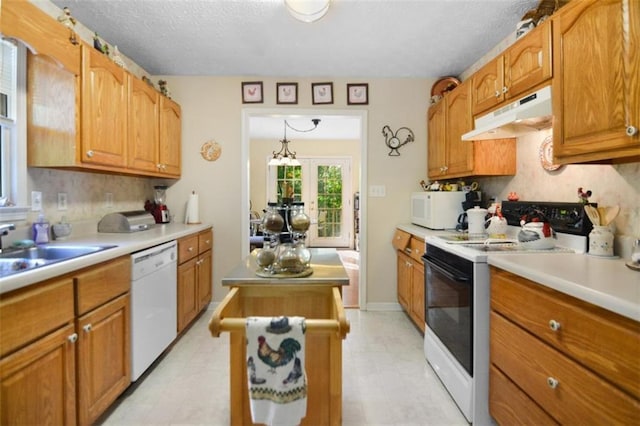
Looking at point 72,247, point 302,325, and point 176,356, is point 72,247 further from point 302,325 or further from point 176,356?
point 302,325

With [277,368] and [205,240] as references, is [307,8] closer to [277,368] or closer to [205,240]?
[277,368]

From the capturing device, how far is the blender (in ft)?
10.1

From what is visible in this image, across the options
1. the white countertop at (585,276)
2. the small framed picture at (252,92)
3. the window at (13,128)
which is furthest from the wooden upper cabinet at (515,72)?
the window at (13,128)

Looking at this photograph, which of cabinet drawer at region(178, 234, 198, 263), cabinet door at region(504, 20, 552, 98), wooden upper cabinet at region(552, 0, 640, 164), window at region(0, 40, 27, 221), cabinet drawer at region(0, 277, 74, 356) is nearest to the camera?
cabinet drawer at region(0, 277, 74, 356)

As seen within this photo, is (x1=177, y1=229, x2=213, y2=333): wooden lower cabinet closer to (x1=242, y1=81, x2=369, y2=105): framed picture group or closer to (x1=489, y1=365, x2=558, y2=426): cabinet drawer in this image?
(x1=242, y1=81, x2=369, y2=105): framed picture group

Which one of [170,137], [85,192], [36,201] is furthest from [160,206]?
[36,201]

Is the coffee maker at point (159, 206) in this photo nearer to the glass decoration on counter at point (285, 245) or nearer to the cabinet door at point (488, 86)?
the glass decoration on counter at point (285, 245)

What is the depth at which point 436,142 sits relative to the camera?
302 cm

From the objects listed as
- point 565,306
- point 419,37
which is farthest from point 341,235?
point 565,306

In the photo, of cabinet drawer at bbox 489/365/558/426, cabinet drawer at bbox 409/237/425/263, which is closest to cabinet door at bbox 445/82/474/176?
cabinet drawer at bbox 409/237/425/263

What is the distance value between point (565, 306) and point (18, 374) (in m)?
1.87

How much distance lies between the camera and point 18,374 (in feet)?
3.60

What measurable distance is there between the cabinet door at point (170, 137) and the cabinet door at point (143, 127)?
9 cm

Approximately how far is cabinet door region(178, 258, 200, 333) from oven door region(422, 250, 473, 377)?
1829 millimetres
